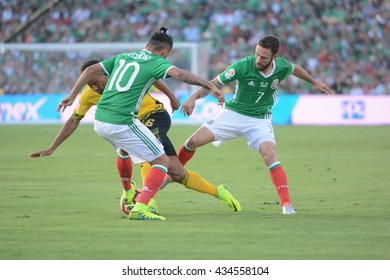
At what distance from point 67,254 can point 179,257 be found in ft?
3.35

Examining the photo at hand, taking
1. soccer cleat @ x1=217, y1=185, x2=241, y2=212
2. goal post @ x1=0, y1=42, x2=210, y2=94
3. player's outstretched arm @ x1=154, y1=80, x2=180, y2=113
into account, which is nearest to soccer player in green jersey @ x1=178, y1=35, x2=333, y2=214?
player's outstretched arm @ x1=154, y1=80, x2=180, y2=113

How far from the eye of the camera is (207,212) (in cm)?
1117

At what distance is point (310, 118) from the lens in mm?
33500

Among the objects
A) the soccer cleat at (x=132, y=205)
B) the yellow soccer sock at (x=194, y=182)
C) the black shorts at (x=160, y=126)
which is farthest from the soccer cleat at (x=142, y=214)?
the black shorts at (x=160, y=126)

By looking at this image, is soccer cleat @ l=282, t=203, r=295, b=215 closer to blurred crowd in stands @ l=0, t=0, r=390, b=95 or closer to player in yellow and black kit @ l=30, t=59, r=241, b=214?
player in yellow and black kit @ l=30, t=59, r=241, b=214

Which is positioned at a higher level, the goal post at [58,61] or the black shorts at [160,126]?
the goal post at [58,61]

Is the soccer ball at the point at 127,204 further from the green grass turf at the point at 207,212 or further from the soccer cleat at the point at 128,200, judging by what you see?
the green grass turf at the point at 207,212

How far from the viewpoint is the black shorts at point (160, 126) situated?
36.6 ft

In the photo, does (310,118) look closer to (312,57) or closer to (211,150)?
(312,57)

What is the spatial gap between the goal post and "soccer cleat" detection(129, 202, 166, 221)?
23892mm

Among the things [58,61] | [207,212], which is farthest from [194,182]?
[58,61]

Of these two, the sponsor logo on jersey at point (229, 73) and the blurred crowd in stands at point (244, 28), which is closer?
the sponsor logo on jersey at point (229, 73)

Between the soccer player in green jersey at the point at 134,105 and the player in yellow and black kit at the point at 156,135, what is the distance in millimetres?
633
